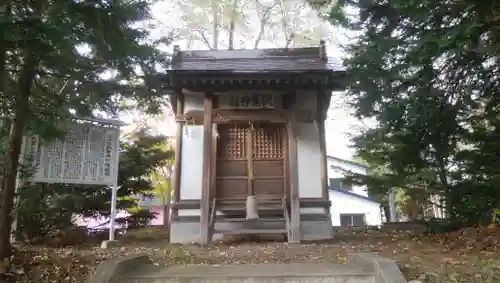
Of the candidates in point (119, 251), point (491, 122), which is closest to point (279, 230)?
point (119, 251)

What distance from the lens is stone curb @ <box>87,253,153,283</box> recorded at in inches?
183

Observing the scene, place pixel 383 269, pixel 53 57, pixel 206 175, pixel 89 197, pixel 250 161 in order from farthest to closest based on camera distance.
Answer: pixel 250 161 < pixel 89 197 < pixel 206 175 < pixel 383 269 < pixel 53 57

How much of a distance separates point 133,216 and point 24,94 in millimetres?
7158

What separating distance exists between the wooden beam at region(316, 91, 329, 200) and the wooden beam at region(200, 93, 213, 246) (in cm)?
274

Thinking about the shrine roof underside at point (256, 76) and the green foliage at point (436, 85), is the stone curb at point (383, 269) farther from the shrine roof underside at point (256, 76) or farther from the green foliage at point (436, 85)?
the shrine roof underside at point (256, 76)

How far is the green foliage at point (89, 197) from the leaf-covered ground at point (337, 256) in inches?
54.5

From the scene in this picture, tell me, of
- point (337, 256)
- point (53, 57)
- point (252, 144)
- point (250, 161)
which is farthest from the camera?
point (252, 144)

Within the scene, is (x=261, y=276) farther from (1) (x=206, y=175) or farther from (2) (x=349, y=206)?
(2) (x=349, y=206)

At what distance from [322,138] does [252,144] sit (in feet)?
5.75

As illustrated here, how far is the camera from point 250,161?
10133mm

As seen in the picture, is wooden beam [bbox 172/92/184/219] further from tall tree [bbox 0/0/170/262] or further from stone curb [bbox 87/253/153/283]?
stone curb [bbox 87/253/153/283]

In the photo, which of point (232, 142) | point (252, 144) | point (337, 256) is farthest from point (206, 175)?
point (337, 256)

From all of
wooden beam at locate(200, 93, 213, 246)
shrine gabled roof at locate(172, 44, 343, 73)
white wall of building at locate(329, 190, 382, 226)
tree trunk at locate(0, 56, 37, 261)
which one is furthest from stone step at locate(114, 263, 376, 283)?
white wall of building at locate(329, 190, 382, 226)

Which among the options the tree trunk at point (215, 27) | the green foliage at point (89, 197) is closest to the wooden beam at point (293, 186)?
the green foliage at point (89, 197)
